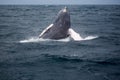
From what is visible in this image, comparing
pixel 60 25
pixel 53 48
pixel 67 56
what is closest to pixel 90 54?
pixel 67 56

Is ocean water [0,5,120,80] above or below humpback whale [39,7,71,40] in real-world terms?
below

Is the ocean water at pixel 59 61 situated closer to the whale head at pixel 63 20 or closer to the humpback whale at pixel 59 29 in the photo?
the humpback whale at pixel 59 29

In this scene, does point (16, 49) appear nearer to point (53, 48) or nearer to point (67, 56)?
point (53, 48)

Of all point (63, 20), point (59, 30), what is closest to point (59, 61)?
point (59, 30)

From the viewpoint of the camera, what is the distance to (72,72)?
12961mm

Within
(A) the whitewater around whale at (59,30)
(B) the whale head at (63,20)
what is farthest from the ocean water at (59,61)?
(B) the whale head at (63,20)

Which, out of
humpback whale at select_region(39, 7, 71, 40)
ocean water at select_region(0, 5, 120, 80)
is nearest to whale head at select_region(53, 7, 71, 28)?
humpback whale at select_region(39, 7, 71, 40)

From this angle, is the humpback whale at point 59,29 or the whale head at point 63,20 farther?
the whale head at point 63,20

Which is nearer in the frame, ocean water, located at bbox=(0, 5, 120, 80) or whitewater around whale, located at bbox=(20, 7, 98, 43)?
ocean water, located at bbox=(0, 5, 120, 80)

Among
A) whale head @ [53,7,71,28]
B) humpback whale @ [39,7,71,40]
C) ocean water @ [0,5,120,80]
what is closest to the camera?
ocean water @ [0,5,120,80]

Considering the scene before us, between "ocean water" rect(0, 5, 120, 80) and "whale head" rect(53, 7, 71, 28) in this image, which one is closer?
"ocean water" rect(0, 5, 120, 80)

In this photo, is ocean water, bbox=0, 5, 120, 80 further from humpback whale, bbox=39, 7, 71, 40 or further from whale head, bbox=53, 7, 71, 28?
whale head, bbox=53, 7, 71, 28

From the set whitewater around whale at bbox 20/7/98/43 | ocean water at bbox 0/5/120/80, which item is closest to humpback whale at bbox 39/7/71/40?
whitewater around whale at bbox 20/7/98/43

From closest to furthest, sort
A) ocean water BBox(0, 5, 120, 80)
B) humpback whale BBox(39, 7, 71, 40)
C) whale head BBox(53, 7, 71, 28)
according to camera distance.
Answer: ocean water BBox(0, 5, 120, 80)
humpback whale BBox(39, 7, 71, 40)
whale head BBox(53, 7, 71, 28)
